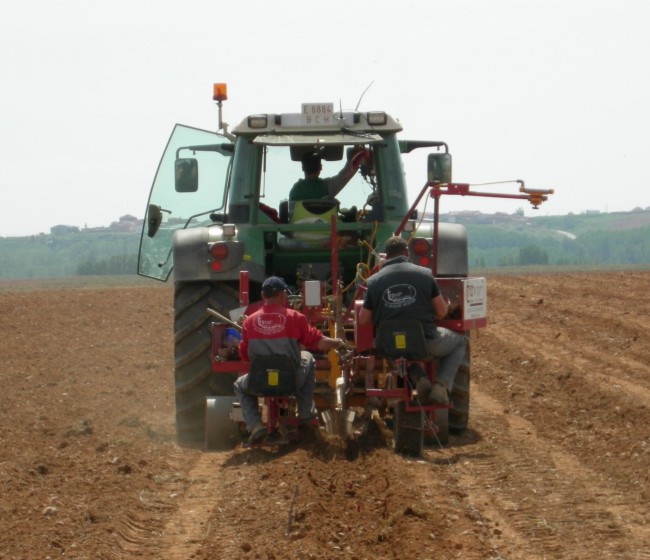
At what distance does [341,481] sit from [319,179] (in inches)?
135

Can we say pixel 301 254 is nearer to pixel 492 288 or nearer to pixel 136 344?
pixel 136 344

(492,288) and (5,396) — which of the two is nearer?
(5,396)

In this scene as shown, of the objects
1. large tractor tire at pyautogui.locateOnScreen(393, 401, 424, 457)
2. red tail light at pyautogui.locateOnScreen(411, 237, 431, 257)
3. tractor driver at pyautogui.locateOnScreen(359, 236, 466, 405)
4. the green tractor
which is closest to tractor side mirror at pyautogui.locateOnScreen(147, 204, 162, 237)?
the green tractor

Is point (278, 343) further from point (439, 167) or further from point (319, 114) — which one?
point (439, 167)

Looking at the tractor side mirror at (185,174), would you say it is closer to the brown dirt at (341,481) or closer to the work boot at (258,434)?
the brown dirt at (341,481)

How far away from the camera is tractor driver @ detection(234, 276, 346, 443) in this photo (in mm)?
8359

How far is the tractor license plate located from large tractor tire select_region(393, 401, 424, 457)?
2.47 m

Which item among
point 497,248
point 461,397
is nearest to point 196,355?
point 461,397


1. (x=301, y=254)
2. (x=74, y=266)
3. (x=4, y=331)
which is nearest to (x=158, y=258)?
(x=301, y=254)

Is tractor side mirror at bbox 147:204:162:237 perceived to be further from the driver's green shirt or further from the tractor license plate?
the tractor license plate

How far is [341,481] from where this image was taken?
721cm

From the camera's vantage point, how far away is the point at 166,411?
37.1 feet

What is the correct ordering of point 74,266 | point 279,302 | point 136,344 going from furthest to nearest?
point 74,266, point 136,344, point 279,302

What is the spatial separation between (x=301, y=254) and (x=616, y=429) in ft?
8.67
